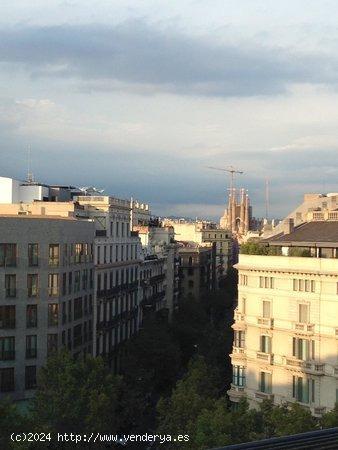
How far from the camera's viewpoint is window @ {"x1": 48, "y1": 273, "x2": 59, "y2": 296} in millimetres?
60291

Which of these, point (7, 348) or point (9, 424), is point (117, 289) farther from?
point (9, 424)

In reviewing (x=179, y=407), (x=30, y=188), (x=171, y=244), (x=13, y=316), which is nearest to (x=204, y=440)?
(x=179, y=407)

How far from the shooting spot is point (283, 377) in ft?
165

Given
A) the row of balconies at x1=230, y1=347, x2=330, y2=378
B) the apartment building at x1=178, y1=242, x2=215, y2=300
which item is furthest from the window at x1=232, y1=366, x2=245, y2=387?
the apartment building at x1=178, y1=242, x2=215, y2=300

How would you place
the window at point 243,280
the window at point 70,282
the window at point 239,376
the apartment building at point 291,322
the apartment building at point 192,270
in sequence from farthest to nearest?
the apartment building at point 192,270, the window at point 70,282, the window at point 243,280, the window at point 239,376, the apartment building at point 291,322

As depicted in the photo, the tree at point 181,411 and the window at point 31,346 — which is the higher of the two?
the window at point 31,346

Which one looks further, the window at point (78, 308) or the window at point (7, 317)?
the window at point (78, 308)

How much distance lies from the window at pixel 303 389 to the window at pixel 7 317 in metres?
21.8

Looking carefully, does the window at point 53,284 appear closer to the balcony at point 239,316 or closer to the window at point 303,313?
the balcony at point 239,316

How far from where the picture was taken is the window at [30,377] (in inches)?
2287

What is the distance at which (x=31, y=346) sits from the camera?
5869cm

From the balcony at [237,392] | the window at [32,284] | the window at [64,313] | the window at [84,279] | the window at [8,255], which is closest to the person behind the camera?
the balcony at [237,392]

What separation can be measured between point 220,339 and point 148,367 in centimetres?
880

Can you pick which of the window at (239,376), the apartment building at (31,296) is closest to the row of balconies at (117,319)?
the apartment building at (31,296)
